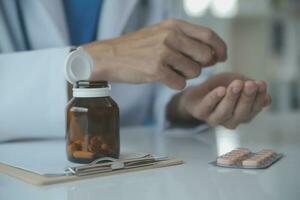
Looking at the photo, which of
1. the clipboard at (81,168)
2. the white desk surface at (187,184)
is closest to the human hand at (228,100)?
the white desk surface at (187,184)

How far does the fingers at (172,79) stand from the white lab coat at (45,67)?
191 millimetres

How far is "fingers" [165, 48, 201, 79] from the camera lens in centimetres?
85

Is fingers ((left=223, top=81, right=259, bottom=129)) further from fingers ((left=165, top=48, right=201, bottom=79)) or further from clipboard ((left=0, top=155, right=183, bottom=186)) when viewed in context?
clipboard ((left=0, top=155, right=183, bottom=186))

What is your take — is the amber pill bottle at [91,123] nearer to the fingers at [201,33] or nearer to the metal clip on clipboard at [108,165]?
the metal clip on clipboard at [108,165]

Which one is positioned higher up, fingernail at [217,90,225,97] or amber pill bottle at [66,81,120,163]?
fingernail at [217,90,225,97]

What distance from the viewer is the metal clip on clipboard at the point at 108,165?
599mm

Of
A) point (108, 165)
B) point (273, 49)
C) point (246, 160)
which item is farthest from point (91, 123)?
point (273, 49)

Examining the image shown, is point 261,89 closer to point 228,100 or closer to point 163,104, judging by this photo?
point 228,100

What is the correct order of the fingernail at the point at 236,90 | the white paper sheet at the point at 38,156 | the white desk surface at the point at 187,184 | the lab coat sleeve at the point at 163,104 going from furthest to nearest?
1. the lab coat sleeve at the point at 163,104
2. the fingernail at the point at 236,90
3. the white paper sheet at the point at 38,156
4. the white desk surface at the point at 187,184

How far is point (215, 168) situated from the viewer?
0.66 m

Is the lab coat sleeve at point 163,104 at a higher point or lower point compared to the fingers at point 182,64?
lower

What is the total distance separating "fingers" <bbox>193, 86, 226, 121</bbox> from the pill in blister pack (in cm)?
17

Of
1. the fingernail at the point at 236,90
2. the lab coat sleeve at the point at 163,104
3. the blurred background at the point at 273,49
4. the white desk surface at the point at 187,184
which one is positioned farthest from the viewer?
the blurred background at the point at 273,49

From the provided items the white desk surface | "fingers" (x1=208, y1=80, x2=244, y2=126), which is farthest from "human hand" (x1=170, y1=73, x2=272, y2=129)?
the white desk surface
